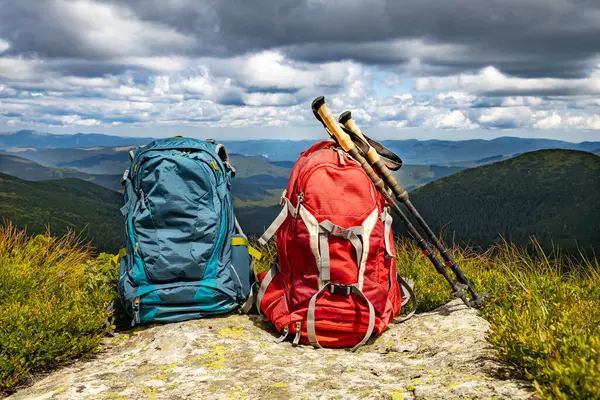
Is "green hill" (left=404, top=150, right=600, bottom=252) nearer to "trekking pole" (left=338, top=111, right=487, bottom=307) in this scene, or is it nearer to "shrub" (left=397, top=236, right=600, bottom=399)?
"shrub" (left=397, top=236, right=600, bottom=399)

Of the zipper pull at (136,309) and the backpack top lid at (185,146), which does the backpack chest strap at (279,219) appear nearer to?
the backpack top lid at (185,146)

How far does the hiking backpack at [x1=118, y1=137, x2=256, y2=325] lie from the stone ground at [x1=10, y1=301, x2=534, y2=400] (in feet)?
1.06

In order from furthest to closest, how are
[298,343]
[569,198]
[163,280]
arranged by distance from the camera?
1. [569,198]
2. [163,280]
3. [298,343]

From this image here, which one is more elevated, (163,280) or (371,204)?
(371,204)

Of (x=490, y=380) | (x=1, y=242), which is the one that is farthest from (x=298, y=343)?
(x=1, y=242)

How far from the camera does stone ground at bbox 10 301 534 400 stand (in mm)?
3775

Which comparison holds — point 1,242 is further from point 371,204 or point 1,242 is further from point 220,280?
point 371,204

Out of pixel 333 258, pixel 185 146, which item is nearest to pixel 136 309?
pixel 185 146

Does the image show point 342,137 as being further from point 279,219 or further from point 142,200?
point 142,200

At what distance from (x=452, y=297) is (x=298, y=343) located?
7.88ft

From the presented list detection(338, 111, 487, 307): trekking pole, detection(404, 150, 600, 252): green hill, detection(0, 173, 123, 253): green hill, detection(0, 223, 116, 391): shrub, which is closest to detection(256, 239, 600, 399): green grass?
detection(338, 111, 487, 307): trekking pole

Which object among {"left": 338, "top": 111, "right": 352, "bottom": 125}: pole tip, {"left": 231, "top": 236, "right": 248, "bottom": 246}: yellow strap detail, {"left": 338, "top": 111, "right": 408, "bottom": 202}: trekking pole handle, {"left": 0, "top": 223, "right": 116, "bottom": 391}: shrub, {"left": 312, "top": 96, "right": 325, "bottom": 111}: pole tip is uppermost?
{"left": 312, "top": 96, "right": 325, "bottom": 111}: pole tip

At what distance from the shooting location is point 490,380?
362 centimetres

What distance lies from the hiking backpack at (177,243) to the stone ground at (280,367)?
323 mm
